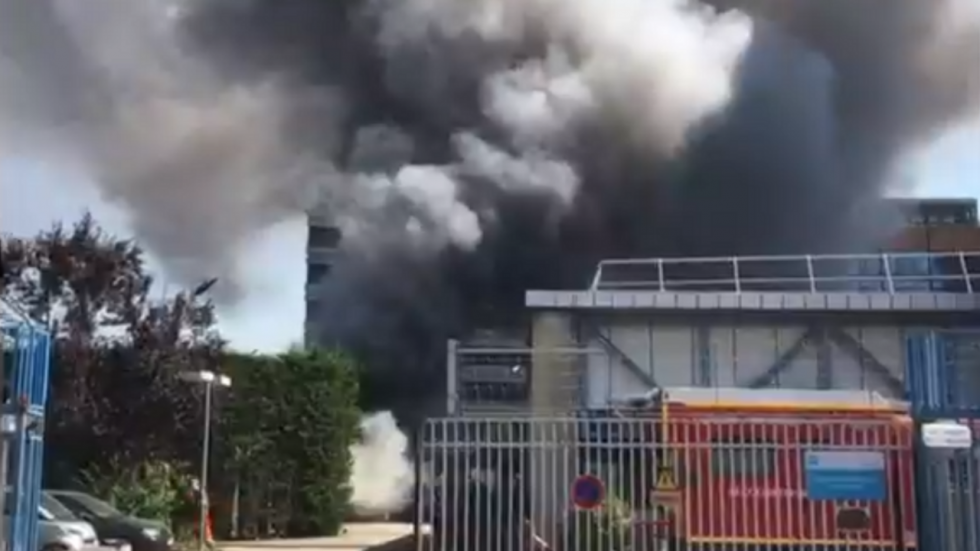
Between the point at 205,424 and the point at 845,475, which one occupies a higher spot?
the point at 205,424

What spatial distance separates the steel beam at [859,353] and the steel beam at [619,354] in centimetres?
285

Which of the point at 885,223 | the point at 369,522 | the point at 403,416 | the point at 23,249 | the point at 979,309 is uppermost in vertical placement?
the point at 885,223

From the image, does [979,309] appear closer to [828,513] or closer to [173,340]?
[828,513]

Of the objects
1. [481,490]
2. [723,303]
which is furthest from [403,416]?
[481,490]

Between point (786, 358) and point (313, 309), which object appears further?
point (313, 309)

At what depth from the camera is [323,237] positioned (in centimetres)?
2444

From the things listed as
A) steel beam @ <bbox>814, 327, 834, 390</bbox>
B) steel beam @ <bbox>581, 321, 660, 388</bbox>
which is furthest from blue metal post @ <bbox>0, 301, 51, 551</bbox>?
steel beam @ <bbox>814, 327, 834, 390</bbox>

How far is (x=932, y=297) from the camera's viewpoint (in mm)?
18578

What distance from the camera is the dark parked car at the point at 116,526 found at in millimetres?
15656

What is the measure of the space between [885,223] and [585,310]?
11468 mm

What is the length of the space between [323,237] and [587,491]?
1476cm

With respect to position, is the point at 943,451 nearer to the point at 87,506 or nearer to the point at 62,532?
the point at 62,532

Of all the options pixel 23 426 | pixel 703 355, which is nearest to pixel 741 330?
pixel 703 355

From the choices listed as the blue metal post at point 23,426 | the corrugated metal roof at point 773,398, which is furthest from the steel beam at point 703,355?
the blue metal post at point 23,426
